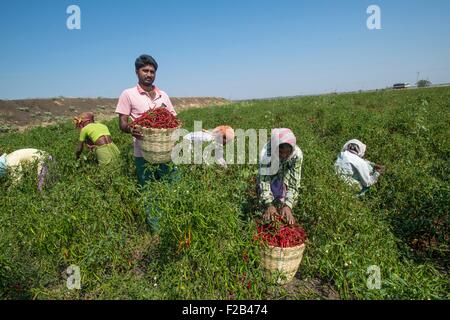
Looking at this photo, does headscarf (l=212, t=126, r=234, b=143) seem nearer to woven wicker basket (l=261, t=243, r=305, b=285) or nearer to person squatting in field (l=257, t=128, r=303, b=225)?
person squatting in field (l=257, t=128, r=303, b=225)

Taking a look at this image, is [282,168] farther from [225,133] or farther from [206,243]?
[225,133]

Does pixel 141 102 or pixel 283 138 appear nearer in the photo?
pixel 283 138

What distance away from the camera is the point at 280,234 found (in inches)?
101

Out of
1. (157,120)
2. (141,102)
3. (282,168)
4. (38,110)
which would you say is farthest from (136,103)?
(38,110)

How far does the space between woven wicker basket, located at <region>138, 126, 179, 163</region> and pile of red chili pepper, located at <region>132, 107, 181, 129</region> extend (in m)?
0.07

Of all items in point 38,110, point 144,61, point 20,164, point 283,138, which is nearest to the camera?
point 283,138

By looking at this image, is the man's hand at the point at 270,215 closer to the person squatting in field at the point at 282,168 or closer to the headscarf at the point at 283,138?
the person squatting in field at the point at 282,168

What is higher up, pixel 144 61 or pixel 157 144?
pixel 144 61

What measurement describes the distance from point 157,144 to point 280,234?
150 cm

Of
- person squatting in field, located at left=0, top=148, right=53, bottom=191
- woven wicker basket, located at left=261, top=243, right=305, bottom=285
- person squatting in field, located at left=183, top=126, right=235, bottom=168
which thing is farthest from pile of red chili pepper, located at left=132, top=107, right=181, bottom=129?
person squatting in field, located at left=0, top=148, right=53, bottom=191

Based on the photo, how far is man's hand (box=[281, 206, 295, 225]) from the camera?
9.11 ft

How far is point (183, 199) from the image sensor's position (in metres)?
2.52
